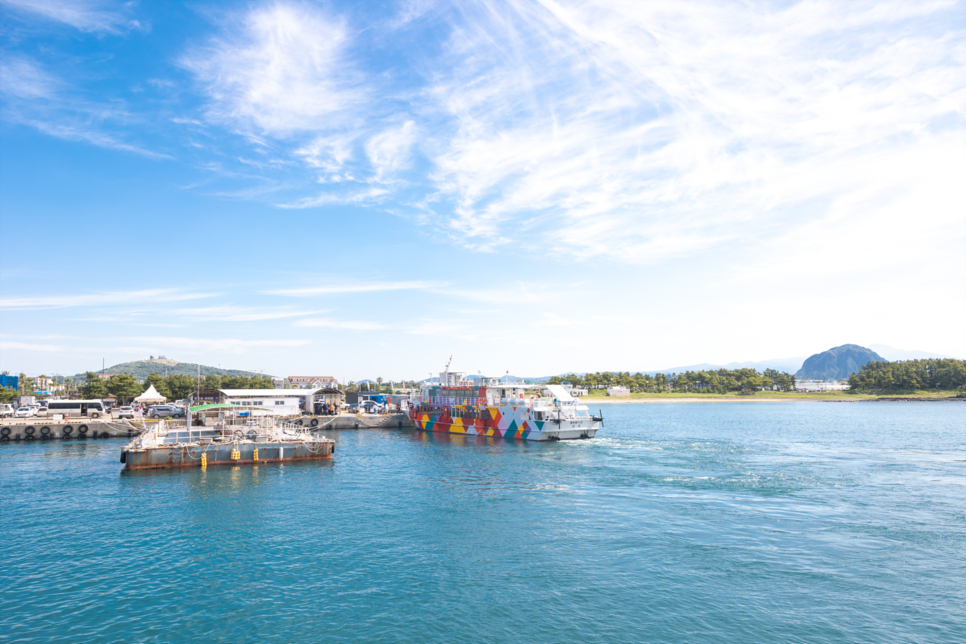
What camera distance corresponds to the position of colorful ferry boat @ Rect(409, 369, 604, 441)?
7744 centimetres

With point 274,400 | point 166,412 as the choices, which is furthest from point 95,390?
point 274,400

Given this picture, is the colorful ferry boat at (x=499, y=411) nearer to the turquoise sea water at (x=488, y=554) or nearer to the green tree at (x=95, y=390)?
the turquoise sea water at (x=488, y=554)

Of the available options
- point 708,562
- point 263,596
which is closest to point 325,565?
point 263,596

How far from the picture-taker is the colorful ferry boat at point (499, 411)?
77.4 m

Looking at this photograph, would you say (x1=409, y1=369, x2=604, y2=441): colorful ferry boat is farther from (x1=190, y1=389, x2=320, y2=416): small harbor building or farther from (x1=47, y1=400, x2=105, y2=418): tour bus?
(x1=47, y1=400, x2=105, y2=418): tour bus

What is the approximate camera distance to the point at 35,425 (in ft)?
259

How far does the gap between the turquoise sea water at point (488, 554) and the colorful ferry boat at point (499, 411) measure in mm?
24079

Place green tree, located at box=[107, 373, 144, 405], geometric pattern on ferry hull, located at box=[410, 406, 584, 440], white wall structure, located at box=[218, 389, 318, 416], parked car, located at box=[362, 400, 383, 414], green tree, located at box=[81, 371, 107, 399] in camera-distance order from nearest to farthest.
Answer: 1. geometric pattern on ferry hull, located at box=[410, 406, 584, 440]
2. white wall structure, located at box=[218, 389, 318, 416]
3. parked car, located at box=[362, 400, 383, 414]
4. green tree, located at box=[81, 371, 107, 399]
5. green tree, located at box=[107, 373, 144, 405]

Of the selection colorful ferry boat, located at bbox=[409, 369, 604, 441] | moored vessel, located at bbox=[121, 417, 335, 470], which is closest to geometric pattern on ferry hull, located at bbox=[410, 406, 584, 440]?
colorful ferry boat, located at bbox=[409, 369, 604, 441]

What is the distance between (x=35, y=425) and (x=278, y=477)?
2209 inches

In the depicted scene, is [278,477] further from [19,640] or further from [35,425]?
[35,425]

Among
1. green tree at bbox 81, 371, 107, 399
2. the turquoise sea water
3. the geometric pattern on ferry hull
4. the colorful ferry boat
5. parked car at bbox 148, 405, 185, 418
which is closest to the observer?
the turquoise sea water

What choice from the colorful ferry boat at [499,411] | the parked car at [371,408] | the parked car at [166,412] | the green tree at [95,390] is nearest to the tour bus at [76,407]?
the parked car at [166,412]

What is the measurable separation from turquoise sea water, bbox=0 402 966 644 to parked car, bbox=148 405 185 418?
46130 mm
